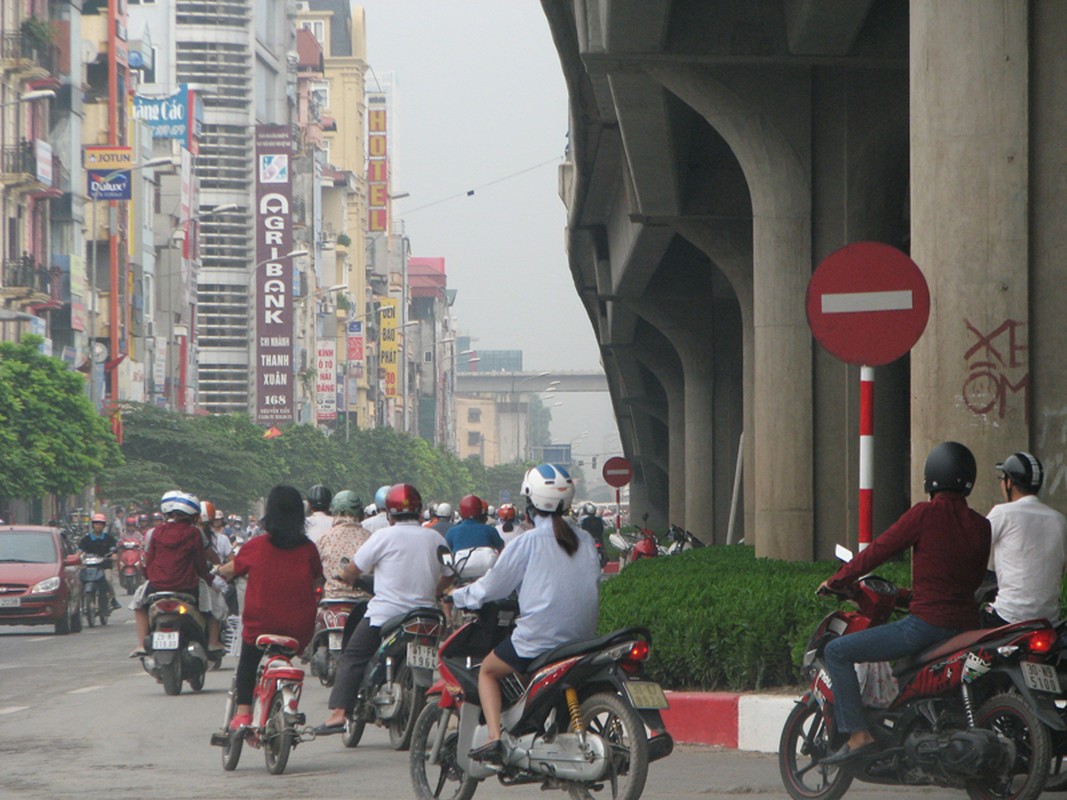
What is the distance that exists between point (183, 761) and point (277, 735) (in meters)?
1.01

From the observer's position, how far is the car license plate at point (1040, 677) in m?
7.83

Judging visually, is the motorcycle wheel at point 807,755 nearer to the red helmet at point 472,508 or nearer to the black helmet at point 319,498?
the black helmet at point 319,498

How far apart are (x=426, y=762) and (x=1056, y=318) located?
469 centimetres

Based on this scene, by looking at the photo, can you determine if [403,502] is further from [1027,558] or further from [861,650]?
[1027,558]

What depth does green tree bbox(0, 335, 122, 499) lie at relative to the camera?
47438 mm

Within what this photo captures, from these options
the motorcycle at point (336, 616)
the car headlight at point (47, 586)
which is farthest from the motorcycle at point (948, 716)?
the car headlight at point (47, 586)

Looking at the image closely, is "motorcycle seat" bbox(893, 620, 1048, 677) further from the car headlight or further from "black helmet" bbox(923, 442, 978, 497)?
the car headlight

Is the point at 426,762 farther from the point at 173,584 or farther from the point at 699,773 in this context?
the point at 173,584

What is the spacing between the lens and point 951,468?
8312 mm

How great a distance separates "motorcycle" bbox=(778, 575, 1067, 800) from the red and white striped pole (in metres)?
1.93

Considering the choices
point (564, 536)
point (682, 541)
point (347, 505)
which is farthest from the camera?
point (682, 541)

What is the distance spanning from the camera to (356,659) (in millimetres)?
11750

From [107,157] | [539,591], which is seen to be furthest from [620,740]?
[107,157]

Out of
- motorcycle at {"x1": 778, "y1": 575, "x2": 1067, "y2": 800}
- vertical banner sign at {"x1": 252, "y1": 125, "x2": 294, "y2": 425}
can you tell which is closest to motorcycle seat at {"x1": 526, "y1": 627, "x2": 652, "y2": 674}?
motorcycle at {"x1": 778, "y1": 575, "x2": 1067, "y2": 800}
